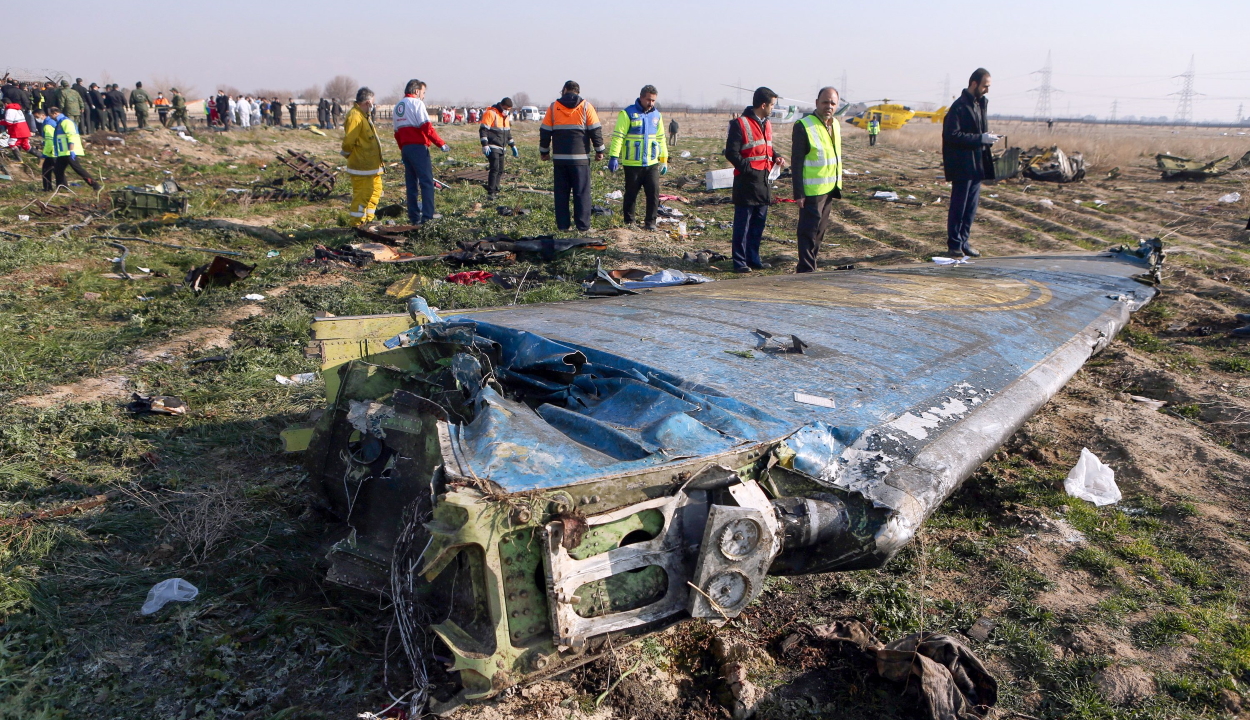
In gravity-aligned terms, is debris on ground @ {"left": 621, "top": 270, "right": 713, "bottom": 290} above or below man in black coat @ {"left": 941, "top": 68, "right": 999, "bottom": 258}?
below

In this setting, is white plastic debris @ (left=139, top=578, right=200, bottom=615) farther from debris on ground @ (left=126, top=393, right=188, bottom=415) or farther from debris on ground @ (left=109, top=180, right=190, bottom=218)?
debris on ground @ (left=109, top=180, right=190, bottom=218)

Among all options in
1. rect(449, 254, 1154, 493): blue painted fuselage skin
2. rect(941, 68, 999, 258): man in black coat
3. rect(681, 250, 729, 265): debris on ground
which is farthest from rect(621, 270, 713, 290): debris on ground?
rect(941, 68, 999, 258): man in black coat

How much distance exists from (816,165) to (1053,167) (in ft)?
37.5

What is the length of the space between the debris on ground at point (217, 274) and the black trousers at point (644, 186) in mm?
4638

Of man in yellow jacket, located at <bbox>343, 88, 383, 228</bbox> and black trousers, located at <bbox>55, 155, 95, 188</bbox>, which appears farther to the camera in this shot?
black trousers, located at <bbox>55, 155, 95, 188</bbox>

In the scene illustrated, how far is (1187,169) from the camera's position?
52.8ft

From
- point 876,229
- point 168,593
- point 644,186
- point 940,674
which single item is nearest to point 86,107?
point 644,186

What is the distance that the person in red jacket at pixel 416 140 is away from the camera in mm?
9141

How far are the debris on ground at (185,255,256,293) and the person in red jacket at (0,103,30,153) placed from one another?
44.6 feet

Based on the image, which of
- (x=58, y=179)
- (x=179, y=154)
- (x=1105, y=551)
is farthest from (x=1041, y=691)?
(x=179, y=154)

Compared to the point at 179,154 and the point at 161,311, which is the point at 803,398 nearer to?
the point at 161,311

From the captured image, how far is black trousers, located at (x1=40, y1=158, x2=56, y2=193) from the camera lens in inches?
501

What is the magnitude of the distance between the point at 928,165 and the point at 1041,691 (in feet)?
70.8

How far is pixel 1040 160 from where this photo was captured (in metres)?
16.0
